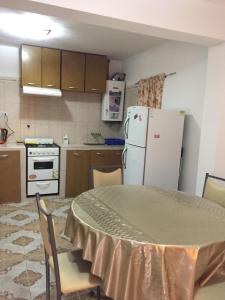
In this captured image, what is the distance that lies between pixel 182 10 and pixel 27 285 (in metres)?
2.76

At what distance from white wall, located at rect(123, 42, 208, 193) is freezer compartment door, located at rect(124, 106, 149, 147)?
1.92 feet

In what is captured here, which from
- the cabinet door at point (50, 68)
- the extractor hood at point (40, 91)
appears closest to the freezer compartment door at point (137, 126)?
the extractor hood at point (40, 91)

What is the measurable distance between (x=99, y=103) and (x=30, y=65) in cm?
143

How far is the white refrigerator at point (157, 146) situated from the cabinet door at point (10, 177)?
5.98 ft

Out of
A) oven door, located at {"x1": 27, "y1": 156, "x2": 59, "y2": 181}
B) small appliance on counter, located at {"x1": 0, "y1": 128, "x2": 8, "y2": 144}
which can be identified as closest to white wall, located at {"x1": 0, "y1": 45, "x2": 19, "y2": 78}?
small appliance on counter, located at {"x1": 0, "y1": 128, "x2": 8, "y2": 144}

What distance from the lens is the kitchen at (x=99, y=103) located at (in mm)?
3238

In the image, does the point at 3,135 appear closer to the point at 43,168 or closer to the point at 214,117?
the point at 43,168

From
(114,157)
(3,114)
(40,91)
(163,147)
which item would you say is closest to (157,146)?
(163,147)

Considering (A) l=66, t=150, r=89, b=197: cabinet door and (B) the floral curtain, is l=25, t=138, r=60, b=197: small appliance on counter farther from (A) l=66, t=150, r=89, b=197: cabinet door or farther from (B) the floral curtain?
(B) the floral curtain

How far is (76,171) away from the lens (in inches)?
176

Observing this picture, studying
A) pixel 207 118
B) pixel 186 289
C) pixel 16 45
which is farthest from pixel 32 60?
pixel 186 289

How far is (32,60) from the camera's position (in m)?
4.24

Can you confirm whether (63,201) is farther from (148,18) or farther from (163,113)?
(148,18)

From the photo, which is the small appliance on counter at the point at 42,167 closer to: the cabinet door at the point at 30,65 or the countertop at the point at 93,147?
the countertop at the point at 93,147
